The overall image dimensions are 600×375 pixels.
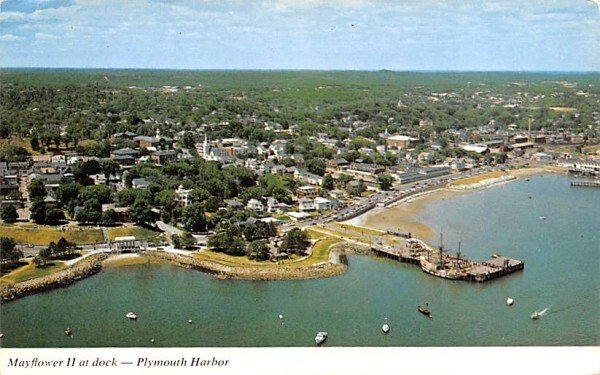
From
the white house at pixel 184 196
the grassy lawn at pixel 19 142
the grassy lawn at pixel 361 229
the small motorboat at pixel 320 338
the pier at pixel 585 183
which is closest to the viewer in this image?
the small motorboat at pixel 320 338

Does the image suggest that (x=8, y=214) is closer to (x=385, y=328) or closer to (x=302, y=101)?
(x=385, y=328)

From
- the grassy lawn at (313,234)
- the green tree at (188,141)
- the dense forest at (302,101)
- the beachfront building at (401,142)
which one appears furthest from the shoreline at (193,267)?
the beachfront building at (401,142)

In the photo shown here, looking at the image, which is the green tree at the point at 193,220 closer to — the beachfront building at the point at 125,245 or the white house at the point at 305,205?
the beachfront building at the point at 125,245

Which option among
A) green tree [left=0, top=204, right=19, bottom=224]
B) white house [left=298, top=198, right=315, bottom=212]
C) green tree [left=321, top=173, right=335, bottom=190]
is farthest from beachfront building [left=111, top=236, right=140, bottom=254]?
green tree [left=321, top=173, right=335, bottom=190]

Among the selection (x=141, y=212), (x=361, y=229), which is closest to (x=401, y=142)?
(x=361, y=229)
